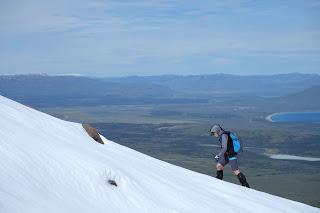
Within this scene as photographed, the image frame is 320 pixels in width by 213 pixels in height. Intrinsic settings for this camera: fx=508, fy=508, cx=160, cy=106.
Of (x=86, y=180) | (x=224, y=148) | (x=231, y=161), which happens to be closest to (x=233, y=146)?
(x=224, y=148)

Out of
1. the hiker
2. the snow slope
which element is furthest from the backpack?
the snow slope

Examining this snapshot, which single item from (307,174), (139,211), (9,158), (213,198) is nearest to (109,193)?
(139,211)

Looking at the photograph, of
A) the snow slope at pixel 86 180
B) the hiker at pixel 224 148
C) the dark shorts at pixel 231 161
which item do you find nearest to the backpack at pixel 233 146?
the hiker at pixel 224 148

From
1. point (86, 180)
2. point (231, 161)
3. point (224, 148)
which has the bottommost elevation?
point (86, 180)

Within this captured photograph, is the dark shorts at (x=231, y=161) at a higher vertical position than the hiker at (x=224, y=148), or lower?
lower

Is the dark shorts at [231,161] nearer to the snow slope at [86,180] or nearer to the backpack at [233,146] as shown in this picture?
the backpack at [233,146]

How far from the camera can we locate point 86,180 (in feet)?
35.3

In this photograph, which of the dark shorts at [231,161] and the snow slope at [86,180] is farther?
the dark shorts at [231,161]

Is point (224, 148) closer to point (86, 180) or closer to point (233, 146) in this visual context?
point (233, 146)

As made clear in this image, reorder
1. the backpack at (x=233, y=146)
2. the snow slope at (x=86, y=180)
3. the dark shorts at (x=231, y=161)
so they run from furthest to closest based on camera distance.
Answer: the dark shorts at (x=231, y=161) → the backpack at (x=233, y=146) → the snow slope at (x=86, y=180)

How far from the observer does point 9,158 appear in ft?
33.4

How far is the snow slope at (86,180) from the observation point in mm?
9312

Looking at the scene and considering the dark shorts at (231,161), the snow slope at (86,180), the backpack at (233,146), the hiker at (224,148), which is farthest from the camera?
the dark shorts at (231,161)

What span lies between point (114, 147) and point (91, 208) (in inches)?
265
